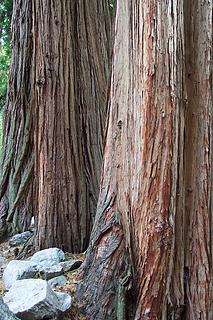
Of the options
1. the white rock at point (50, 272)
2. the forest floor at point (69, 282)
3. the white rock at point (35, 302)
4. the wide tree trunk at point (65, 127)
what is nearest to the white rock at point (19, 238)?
the forest floor at point (69, 282)

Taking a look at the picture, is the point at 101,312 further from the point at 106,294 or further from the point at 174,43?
the point at 174,43

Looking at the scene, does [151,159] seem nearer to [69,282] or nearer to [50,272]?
[69,282]

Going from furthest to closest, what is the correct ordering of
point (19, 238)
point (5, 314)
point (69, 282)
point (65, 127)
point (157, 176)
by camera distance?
point (19, 238)
point (65, 127)
point (69, 282)
point (157, 176)
point (5, 314)

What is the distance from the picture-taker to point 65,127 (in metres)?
4.02

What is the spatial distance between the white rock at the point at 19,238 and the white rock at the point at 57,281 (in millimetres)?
1359

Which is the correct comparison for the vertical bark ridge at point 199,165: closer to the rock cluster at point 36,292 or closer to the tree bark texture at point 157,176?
the tree bark texture at point 157,176

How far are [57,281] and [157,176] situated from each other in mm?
1105

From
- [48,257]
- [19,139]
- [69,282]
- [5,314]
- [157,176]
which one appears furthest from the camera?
[19,139]

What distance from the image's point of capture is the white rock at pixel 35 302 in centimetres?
264

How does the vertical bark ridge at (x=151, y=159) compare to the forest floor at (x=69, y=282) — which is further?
the forest floor at (x=69, y=282)

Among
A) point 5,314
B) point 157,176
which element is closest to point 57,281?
point 5,314

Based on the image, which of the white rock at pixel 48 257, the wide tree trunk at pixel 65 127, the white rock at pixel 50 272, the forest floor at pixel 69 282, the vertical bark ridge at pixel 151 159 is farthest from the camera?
the wide tree trunk at pixel 65 127

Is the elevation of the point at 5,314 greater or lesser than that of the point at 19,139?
lesser

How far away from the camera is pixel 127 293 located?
2711 millimetres
